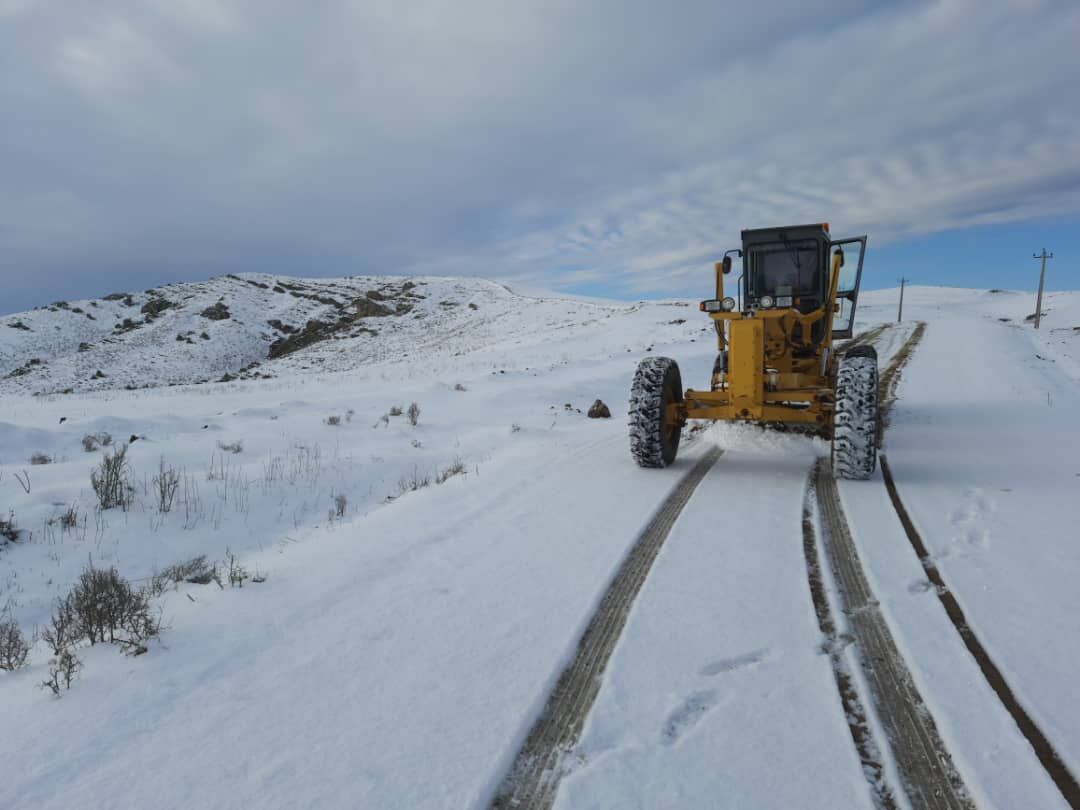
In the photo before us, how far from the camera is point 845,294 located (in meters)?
7.77

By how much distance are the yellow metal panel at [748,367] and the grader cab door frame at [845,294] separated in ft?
5.12

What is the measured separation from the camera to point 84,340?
40.8 meters

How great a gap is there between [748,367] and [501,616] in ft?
13.9

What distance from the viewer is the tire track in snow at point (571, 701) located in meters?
2.01

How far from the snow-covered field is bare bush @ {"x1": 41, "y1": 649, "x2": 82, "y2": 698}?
0.07 m

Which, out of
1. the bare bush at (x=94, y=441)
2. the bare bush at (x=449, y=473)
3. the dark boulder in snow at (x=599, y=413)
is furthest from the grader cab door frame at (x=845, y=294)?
the bare bush at (x=94, y=441)

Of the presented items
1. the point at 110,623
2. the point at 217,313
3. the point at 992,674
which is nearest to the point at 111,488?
the point at 110,623

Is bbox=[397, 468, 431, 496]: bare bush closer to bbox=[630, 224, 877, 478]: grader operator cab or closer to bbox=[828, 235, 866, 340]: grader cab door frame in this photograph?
bbox=[630, 224, 877, 478]: grader operator cab

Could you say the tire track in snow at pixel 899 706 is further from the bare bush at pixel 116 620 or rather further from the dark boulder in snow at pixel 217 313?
the dark boulder in snow at pixel 217 313

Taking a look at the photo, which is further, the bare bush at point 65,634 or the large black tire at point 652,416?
the large black tire at point 652,416

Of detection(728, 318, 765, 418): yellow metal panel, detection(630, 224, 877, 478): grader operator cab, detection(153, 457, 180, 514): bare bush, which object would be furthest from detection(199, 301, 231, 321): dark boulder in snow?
detection(728, 318, 765, 418): yellow metal panel

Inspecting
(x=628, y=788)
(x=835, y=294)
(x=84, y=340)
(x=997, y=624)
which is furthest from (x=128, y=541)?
(x=84, y=340)

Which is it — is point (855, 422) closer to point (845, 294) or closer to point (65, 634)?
point (845, 294)

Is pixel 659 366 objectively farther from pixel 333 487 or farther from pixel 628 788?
pixel 628 788
